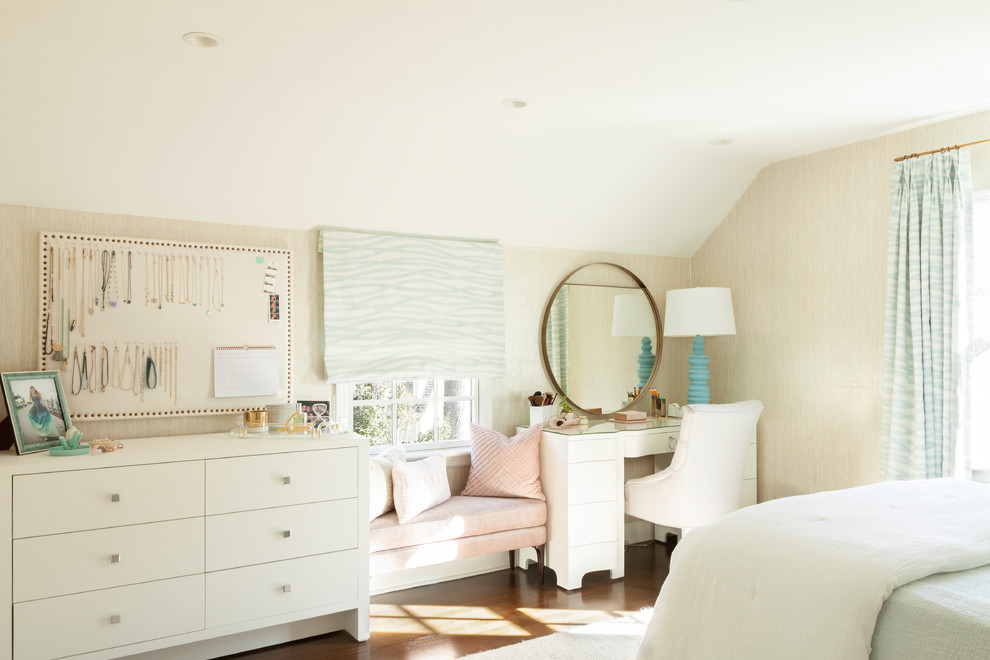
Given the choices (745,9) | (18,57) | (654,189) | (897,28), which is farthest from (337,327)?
(897,28)

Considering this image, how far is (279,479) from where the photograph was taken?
2869 millimetres

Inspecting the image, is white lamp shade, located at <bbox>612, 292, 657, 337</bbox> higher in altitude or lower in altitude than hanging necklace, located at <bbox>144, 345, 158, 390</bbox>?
higher

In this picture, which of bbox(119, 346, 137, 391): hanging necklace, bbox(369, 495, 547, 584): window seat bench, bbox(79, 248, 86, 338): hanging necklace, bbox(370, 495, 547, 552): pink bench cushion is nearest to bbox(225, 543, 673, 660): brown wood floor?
bbox(369, 495, 547, 584): window seat bench

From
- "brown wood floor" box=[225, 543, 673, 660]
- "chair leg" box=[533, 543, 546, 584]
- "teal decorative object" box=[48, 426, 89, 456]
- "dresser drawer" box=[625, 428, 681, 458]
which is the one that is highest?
"teal decorative object" box=[48, 426, 89, 456]

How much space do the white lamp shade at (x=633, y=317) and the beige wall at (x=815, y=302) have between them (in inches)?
19.5

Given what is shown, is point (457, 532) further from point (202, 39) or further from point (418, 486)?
point (202, 39)

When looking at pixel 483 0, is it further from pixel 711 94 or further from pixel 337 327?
pixel 337 327

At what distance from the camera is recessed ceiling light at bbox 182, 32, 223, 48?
7.52ft

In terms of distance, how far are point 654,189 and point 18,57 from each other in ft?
10.3

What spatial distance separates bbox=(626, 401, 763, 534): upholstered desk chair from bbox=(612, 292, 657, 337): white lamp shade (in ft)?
3.49

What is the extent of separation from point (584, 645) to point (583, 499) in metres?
0.85

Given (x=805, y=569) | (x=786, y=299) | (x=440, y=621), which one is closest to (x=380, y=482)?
(x=440, y=621)

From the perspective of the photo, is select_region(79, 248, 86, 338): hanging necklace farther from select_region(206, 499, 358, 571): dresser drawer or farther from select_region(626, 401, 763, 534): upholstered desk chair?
select_region(626, 401, 763, 534): upholstered desk chair

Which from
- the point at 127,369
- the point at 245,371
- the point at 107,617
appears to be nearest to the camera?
the point at 107,617
